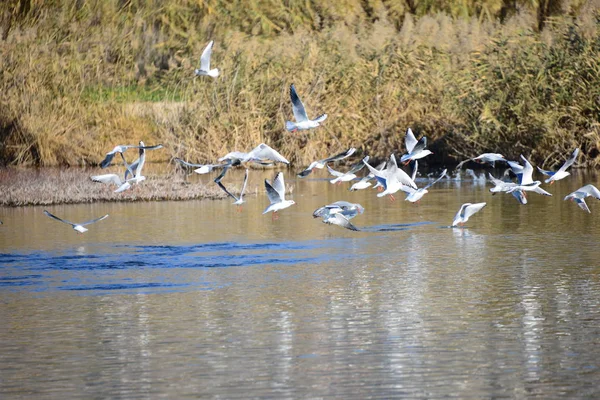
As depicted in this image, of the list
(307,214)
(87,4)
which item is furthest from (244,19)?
(307,214)

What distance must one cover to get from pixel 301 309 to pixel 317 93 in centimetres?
→ 1873

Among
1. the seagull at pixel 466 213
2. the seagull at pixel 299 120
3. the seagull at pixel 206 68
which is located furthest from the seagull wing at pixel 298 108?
the seagull at pixel 466 213

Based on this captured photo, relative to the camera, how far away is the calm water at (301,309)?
315 inches

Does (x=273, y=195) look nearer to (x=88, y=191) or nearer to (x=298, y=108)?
(x=298, y=108)

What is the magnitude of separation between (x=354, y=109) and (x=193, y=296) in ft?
60.0

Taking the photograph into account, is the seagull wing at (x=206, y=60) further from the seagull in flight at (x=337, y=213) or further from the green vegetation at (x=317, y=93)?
the green vegetation at (x=317, y=93)

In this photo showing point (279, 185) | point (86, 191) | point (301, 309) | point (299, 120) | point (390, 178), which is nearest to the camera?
point (301, 309)

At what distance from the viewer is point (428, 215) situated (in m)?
18.2

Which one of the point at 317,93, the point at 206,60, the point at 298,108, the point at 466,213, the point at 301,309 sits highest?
the point at 317,93

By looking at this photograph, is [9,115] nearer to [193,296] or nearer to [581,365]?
[193,296]

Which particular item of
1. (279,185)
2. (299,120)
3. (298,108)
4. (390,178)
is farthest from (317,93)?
(279,185)

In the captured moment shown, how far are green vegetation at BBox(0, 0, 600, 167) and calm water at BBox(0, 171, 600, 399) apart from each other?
986cm

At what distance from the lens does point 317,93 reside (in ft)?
94.7

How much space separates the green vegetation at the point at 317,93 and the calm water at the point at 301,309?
388 inches
